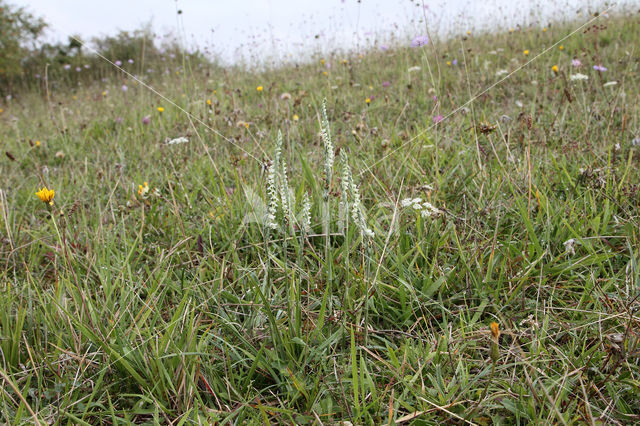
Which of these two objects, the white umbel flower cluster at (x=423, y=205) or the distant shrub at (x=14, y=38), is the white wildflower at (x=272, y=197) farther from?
the distant shrub at (x=14, y=38)

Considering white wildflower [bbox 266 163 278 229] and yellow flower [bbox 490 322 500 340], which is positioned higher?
white wildflower [bbox 266 163 278 229]

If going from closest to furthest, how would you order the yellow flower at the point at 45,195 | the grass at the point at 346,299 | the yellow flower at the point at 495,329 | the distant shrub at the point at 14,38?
1. the yellow flower at the point at 495,329
2. the grass at the point at 346,299
3. the yellow flower at the point at 45,195
4. the distant shrub at the point at 14,38

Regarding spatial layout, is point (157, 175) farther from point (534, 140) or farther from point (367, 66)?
point (367, 66)

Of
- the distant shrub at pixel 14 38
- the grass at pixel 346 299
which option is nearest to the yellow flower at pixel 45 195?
the grass at pixel 346 299

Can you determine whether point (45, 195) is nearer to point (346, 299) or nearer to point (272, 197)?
point (272, 197)

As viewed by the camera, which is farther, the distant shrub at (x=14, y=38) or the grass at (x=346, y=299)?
the distant shrub at (x=14, y=38)

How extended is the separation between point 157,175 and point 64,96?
578 centimetres

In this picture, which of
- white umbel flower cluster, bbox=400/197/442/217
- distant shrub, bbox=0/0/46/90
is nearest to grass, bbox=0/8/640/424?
white umbel flower cluster, bbox=400/197/442/217

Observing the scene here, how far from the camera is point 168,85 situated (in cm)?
610

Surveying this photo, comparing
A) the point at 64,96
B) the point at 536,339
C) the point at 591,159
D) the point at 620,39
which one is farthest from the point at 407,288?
the point at 64,96

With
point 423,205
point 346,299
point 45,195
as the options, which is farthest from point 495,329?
point 45,195

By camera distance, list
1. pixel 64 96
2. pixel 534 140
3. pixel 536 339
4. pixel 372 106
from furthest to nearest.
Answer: pixel 64 96 → pixel 372 106 → pixel 534 140 → pixel 536 339

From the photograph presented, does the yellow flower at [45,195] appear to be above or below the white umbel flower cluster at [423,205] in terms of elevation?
above

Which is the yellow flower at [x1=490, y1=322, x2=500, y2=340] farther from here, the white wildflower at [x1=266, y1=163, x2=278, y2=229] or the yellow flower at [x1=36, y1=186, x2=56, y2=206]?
the yellow flower at [x1=36, y1=186, x2=56, y2=206]
